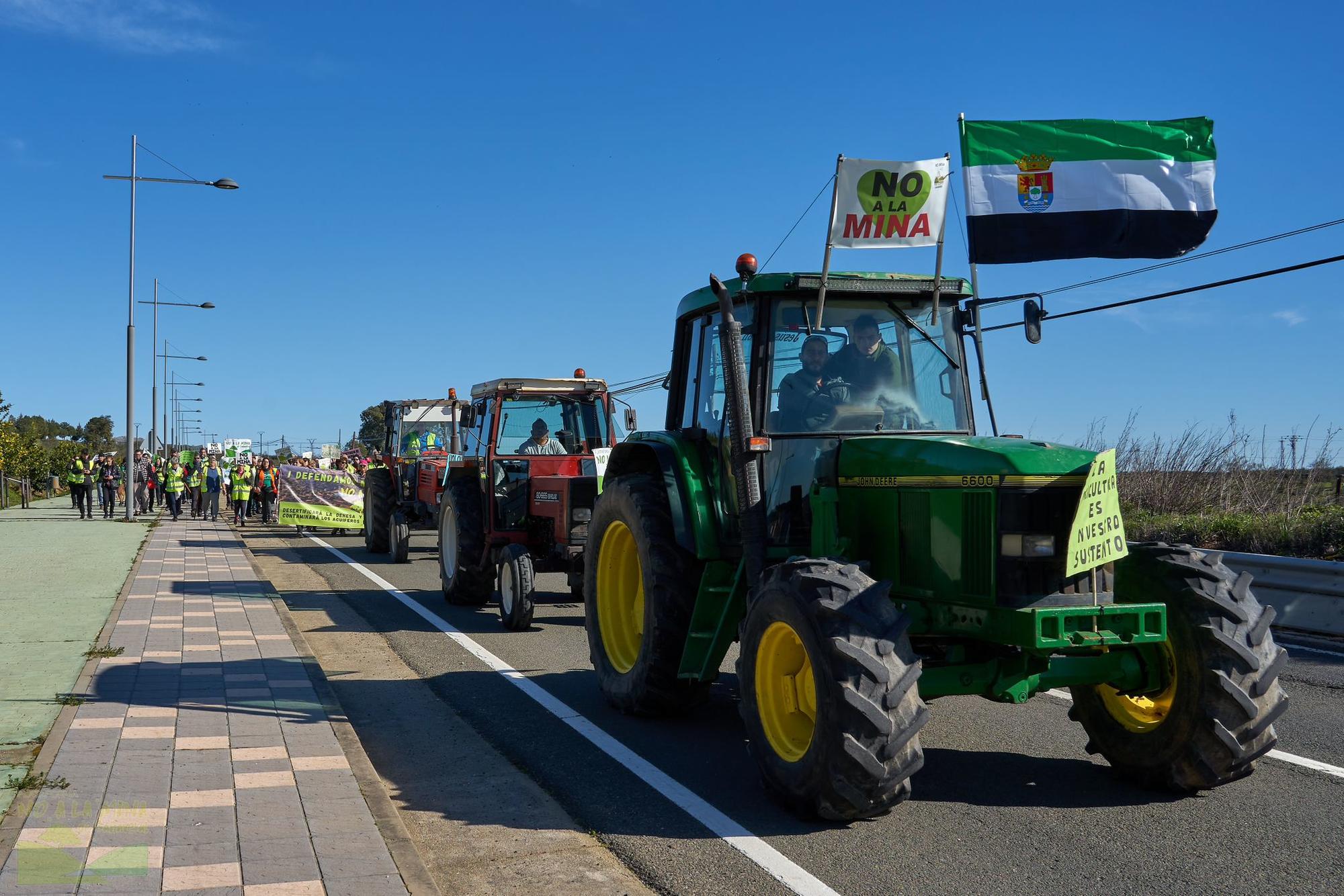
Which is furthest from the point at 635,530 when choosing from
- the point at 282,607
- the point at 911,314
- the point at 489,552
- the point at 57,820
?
the point at 282,607

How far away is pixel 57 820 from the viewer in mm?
4965

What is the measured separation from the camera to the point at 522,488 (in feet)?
40.7

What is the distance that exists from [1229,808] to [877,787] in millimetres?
1707

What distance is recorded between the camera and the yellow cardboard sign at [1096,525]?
5062 mm

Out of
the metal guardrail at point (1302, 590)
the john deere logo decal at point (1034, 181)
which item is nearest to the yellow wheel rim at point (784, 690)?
the john deere logo decal at point (1034, 181)

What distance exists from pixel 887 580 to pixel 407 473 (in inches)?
583

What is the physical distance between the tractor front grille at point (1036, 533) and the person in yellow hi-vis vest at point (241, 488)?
26523mm

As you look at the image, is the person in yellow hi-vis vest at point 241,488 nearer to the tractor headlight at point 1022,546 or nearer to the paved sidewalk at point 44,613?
the paved sidewalk at point 44,613

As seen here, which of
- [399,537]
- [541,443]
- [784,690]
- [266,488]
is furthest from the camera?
[266,488]

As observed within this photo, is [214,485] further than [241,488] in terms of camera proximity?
Yes

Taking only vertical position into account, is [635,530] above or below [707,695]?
above

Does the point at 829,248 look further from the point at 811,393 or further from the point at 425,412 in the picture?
the point at 425,412

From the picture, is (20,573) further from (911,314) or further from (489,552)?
(911,314)

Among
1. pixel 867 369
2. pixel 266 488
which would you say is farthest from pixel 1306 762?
pixel 266 488
